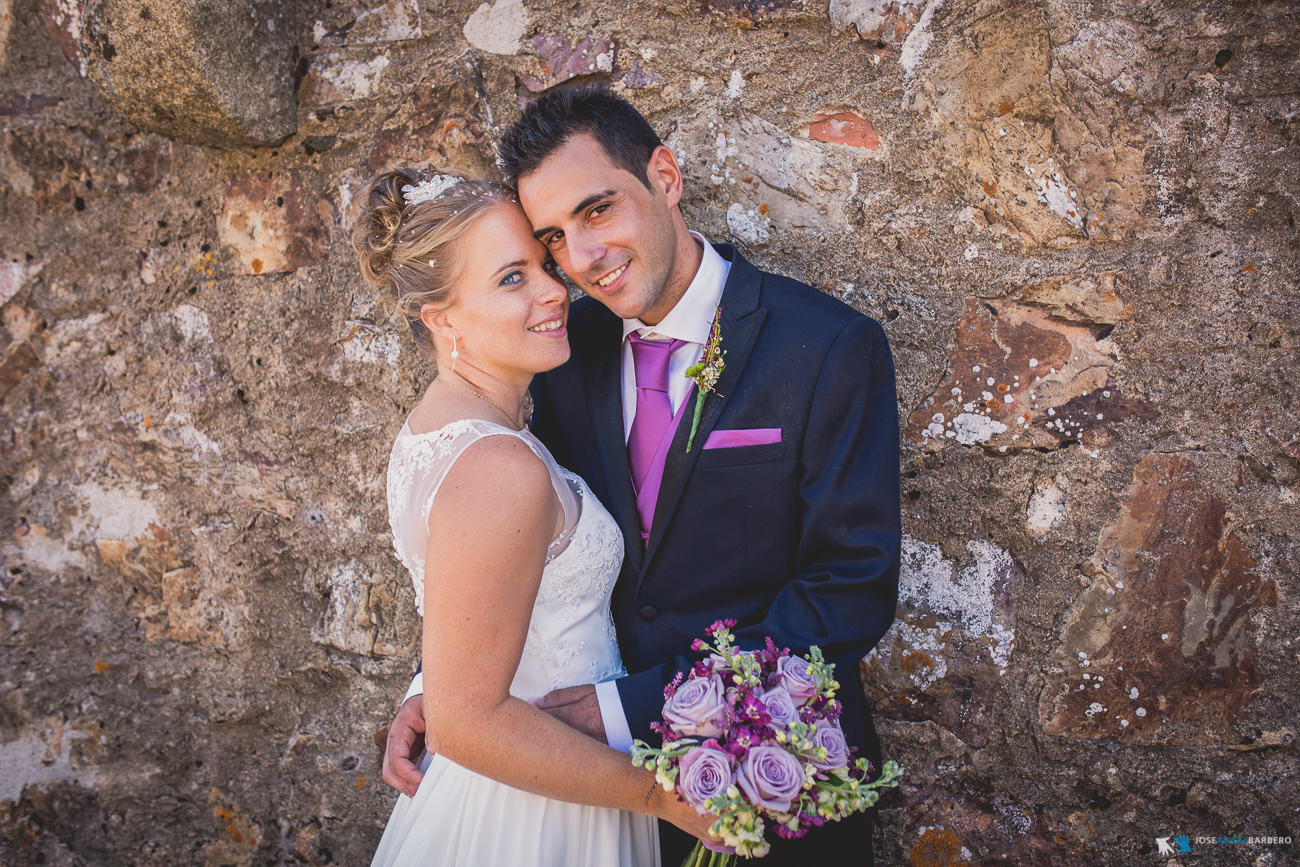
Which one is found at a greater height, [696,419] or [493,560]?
[696,419]

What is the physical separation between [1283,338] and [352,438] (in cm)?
258

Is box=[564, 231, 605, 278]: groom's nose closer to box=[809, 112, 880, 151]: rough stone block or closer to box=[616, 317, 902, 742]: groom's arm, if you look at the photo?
box=[616, 317, 902, 742]: groom's arm

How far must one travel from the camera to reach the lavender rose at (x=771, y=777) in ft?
4.45

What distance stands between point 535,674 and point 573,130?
1.34 metres

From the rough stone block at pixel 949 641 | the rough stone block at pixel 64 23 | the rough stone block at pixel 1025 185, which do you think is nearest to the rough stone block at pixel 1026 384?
the rough stone block at pixel 1025 185

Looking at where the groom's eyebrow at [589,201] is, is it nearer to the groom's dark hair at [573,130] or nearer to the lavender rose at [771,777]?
the groom's dark hair at [573,130]

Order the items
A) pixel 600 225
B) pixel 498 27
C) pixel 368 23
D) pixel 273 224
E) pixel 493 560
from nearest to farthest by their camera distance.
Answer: pixel 493 560 < pixel 600 225 < pixel 498 27 < pixel 368 23 < pixel 273 224

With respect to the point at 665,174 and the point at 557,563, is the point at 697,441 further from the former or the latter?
the point at 665,174

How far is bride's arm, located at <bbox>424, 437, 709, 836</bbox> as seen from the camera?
1.51 meters

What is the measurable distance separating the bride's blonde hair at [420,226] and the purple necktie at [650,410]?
0.52 meters

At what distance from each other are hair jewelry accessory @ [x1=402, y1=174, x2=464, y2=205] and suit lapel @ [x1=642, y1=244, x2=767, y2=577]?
0.75 metres

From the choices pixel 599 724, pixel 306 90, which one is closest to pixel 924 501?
pixel 599 724

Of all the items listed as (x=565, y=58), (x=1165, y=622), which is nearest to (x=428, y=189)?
(x=565, y=58)

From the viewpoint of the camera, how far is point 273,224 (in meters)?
2.51
